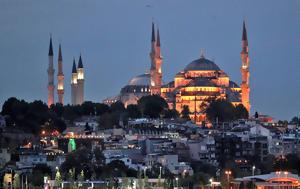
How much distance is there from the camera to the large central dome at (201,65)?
13138 centimetres

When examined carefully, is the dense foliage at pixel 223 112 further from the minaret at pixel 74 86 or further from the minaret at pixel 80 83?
the minaret at pixel 74 86

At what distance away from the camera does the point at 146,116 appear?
109625mm

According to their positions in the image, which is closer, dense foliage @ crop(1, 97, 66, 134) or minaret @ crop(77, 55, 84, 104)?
dense foliage @ crop(1, 97, 66, 134)

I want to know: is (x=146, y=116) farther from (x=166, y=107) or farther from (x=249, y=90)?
(x=249, y=90)

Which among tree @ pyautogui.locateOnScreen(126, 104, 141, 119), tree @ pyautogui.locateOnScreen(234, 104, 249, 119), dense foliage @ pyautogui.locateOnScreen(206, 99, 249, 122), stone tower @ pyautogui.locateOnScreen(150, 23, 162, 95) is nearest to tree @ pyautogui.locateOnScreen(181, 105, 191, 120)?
dense foliage @ pyautogui.locateOnScreen(206, 99, 249, 122)

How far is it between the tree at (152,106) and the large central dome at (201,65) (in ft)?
59.9

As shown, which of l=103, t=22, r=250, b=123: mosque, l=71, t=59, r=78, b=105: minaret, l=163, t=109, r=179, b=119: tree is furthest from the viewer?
l=71, t=59, r=78, b=105: minaret

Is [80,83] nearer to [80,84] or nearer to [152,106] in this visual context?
[80,84]

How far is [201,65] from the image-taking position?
13175 cm

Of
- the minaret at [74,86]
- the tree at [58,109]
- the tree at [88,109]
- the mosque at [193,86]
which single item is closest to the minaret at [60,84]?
the minaret at [74,86]

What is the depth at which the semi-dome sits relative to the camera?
13525cm

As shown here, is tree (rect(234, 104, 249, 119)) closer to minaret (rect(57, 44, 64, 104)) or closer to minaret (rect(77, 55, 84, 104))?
minaret (rect(57, 44, 64, 104))

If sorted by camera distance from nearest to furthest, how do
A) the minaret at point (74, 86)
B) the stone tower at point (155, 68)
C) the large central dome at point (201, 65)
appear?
the stone tower at point (155, 68) < the minaret at point (74, 86) < the large central dome at point (201, 65)

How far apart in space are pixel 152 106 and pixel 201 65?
20.3 m
